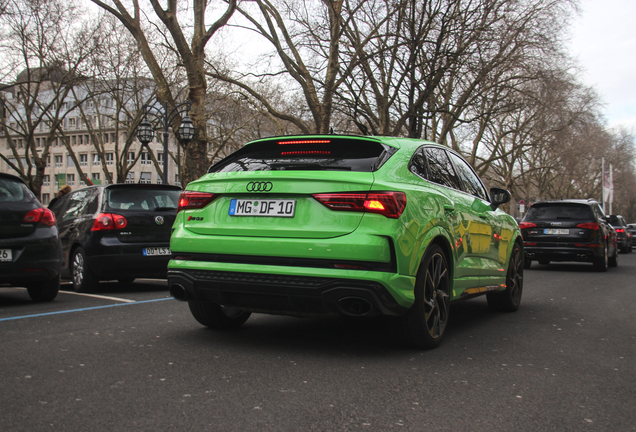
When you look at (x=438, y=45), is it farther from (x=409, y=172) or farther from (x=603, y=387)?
(x=603, y=387)

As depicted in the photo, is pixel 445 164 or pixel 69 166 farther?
pixel 69 166

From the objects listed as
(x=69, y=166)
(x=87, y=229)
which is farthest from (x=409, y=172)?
(x=69, y=166)

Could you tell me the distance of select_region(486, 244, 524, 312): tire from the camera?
7.29 meters

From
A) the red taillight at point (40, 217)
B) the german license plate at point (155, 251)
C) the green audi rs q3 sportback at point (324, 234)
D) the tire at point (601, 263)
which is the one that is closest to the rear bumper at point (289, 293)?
the green audi rs q3 sportback at point (324, 234)

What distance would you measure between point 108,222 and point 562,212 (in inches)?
415

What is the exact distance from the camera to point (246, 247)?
→ 15.1ft

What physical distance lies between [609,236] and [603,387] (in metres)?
13.5

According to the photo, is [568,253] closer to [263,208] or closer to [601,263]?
[601,263]

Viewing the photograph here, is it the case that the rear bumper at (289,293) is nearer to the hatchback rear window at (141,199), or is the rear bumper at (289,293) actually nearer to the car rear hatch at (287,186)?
the car rear hatch at (287,186)

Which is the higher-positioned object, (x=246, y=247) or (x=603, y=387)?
(x=246, y=247)

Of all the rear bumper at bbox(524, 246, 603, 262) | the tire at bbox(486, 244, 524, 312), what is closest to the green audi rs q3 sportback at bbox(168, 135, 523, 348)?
the tire at bbox(486, 244, 524, 312)

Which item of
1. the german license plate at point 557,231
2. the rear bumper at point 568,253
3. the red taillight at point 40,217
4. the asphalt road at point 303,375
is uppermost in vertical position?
the red taillight at point 40,217

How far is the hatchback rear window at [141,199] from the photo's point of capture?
9188mm

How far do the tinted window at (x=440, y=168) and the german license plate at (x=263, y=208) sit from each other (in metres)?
1.30
